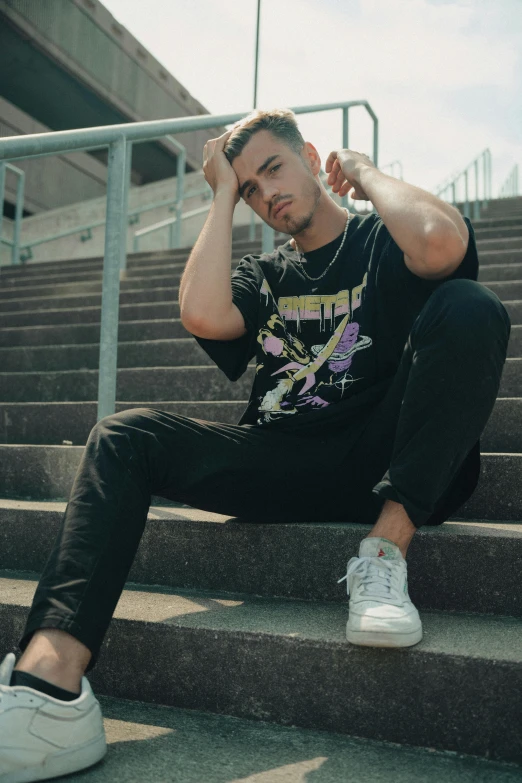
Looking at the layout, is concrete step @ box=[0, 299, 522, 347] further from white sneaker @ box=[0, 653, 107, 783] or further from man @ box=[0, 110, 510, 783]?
white sneaker @ box=[0, 653, 107, 783]

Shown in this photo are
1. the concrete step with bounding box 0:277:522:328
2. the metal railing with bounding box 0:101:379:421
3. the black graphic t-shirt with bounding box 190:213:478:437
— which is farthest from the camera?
the concrete step with bounding box 0:277:522:328

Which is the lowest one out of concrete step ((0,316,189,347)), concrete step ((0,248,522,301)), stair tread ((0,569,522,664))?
stair tread ((0,569,522,664))

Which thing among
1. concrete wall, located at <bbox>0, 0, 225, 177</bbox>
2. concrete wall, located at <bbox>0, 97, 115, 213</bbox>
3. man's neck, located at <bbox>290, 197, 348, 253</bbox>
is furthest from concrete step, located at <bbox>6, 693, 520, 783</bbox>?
concrete wall, located at <bbox>0, 0, 225, 177</bbox>

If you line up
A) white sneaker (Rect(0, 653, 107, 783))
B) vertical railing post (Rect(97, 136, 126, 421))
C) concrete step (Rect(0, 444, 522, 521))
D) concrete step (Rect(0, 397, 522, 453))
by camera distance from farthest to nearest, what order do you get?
concrete step (Rect(0, 397, 522, 453))
concrete step (Rect(0, 444, 522, 521))
vertical railing post (Rect(97, 136, 126, 421))
white sneaker (Rect(0, 653, 107, 783))

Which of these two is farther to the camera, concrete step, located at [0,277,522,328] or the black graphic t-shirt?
concrete step, located at [0,277,522,328]

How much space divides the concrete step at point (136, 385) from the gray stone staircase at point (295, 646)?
66cm

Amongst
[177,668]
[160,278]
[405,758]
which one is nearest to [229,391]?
[177,668]

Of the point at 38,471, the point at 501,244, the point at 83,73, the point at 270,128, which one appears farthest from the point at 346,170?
the point at 83,73

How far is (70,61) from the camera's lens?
12.9 metres

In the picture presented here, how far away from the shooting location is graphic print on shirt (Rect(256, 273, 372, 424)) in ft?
5.26

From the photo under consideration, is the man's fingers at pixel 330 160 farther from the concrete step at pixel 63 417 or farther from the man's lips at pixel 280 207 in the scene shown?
the concrete step at pixel 63 417

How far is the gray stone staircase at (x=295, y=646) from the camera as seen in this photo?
1129 millimetres

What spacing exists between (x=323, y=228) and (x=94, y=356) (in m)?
1.66

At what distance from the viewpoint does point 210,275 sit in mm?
1658
